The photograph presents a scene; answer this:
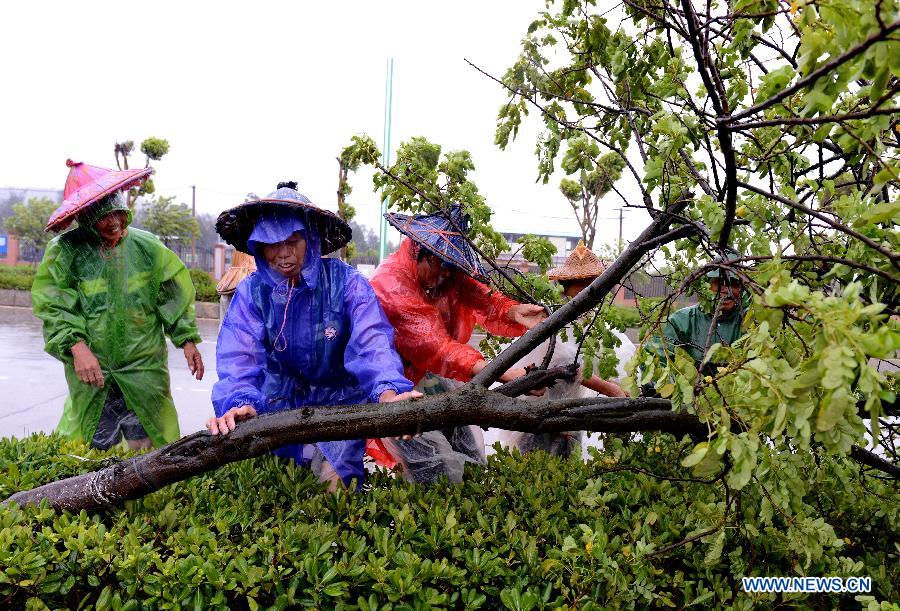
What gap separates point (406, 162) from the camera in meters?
2.95

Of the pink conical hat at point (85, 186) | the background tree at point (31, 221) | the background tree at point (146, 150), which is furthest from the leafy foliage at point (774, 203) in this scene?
the background tree at point (31, 221)

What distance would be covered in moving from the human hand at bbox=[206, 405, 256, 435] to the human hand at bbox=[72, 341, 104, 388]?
5.85ft

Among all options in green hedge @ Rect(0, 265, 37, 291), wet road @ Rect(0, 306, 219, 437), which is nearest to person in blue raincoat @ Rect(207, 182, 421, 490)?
wet road @ Rect(0, 306, 219, 437)

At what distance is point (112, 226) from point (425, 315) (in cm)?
187

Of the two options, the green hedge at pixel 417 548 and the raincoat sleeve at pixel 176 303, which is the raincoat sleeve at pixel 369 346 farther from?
the raincoat sleeve at pixel 176 303

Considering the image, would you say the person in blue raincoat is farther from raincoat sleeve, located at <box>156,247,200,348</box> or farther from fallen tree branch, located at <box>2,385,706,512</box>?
raincoat sleeve, located at <box>156,247,200,348</box>

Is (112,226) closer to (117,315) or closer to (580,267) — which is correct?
(117,315)

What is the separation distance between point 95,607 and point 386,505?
35.5 inches

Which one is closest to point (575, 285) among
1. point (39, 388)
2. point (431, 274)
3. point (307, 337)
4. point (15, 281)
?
point (431, 274)

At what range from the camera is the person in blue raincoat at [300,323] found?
104 inches

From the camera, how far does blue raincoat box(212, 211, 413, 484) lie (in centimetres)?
264

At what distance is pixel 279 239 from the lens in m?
2.64

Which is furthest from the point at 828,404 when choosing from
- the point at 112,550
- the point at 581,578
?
the point at 112,550

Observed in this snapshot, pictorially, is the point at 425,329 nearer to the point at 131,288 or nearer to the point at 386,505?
the point at 386,505
